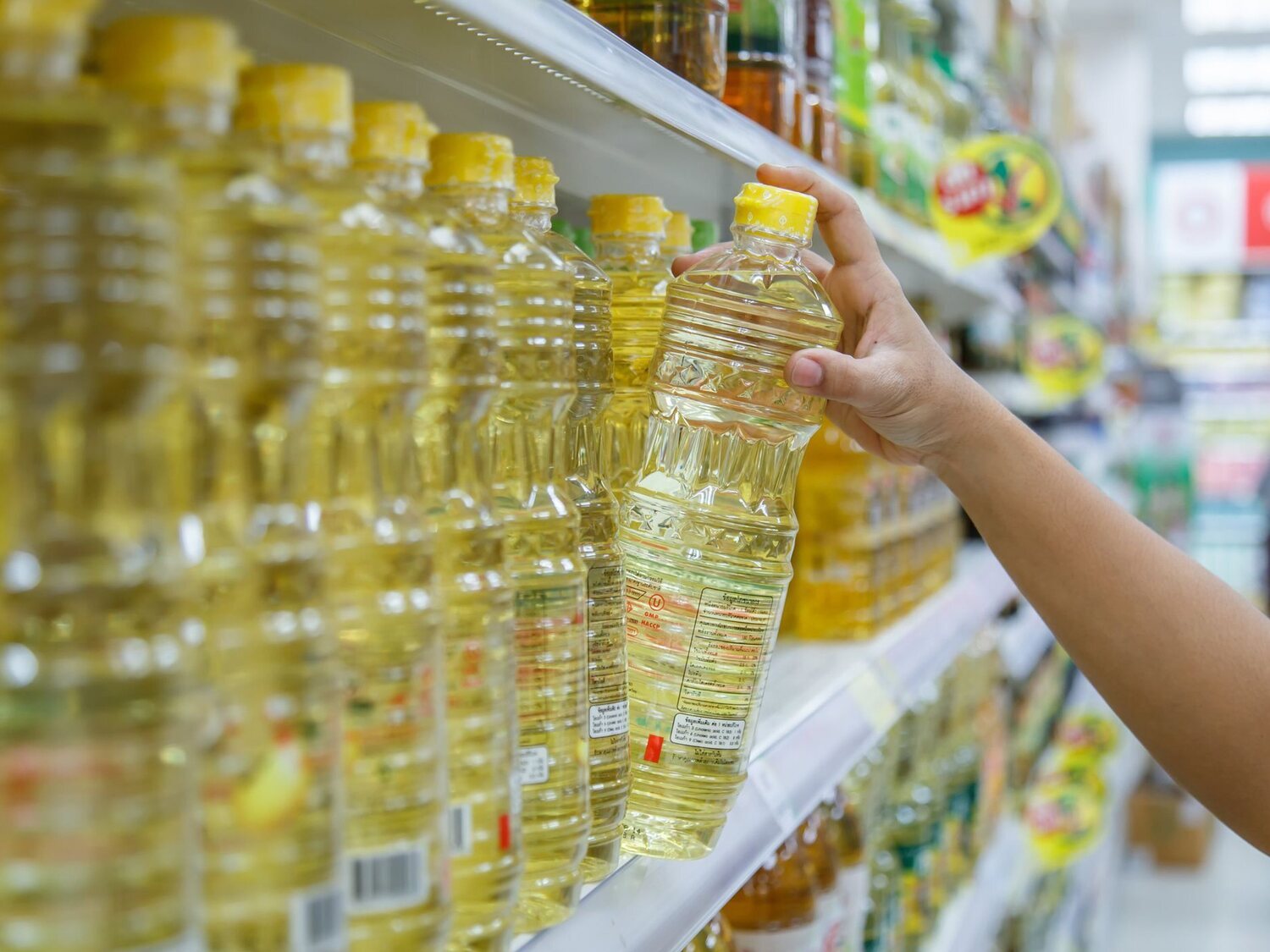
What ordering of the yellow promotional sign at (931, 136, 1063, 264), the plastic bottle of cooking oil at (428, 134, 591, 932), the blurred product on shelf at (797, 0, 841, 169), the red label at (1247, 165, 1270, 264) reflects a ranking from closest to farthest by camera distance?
the plastic bottle of cooking oil at (428, 134, 591, 932) < the blurred product on shelf at (797, 0, 841, 169) < the yellow promotional sign at (931, 136, 1063, 264) < the red label at (1247, 165, 1270, 264)

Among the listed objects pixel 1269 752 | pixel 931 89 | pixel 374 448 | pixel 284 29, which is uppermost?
pixel 931 89

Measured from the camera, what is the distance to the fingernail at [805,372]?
3.66 ft

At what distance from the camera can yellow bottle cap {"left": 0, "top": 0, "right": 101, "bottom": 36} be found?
492 mm

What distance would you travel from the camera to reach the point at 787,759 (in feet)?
4.34

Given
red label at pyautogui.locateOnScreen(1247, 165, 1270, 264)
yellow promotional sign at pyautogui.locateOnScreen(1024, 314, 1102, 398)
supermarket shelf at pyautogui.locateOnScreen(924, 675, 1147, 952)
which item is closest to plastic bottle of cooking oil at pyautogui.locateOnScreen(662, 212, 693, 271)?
supermarket shelf at pyautogui.locateOnScreen(924, 675, 1147, 952)

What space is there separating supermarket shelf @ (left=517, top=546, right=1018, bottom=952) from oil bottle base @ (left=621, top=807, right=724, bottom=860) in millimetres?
15

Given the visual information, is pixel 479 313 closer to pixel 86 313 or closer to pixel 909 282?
pixel 86 313

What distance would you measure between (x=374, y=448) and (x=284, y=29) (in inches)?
16.0

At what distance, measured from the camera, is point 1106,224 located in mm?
7332

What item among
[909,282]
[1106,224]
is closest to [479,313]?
[909,282]

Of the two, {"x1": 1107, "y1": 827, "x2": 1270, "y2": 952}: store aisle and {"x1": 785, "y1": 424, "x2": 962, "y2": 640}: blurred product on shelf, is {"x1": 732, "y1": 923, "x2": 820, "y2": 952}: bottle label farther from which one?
{"x1": 1107, "y1": 827, "x2": 1270, "y2": 952}: store aisle

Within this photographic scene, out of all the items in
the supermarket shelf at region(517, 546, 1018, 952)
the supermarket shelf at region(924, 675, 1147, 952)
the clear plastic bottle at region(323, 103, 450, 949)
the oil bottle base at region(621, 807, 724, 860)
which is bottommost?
the supermarket shelf at region(924, 675, 1147, 952)

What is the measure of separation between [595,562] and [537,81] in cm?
37

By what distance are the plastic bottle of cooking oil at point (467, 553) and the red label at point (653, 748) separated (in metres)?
0.32
